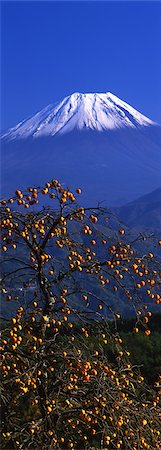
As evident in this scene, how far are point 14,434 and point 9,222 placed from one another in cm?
162

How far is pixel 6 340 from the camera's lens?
5148mm

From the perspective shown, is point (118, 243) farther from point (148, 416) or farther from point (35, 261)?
point (148, 416)

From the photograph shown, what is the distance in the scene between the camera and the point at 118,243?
4.94 meters

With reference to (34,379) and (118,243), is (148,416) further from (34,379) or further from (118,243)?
(118,243)

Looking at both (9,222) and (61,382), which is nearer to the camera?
(9,222)

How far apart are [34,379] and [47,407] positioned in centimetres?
34

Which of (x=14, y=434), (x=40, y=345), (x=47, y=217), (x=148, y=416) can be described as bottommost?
(x=148, y=416)

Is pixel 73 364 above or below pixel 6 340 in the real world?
below

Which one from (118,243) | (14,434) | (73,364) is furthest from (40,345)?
(118,243)

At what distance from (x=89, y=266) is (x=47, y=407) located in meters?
1.13

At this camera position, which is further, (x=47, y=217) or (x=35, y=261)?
(x=35, y=261)

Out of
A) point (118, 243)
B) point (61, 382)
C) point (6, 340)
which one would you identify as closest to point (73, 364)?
point (61, 382)

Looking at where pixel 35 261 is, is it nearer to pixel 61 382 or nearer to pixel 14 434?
pixel 61 382

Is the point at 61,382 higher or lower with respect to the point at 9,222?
lower
